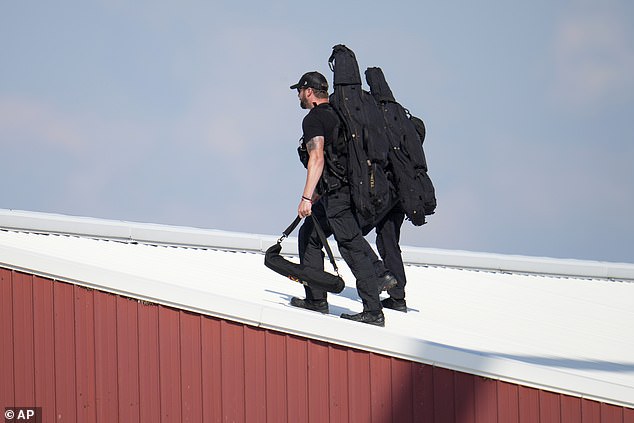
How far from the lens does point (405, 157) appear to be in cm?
956

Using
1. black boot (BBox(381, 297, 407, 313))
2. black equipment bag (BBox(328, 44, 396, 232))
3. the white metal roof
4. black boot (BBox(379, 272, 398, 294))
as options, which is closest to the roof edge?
the white metal roof

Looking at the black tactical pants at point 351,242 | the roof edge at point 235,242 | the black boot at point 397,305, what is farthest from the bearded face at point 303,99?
the roof edge at point 235,242

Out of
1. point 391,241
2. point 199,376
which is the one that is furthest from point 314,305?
point 199,376

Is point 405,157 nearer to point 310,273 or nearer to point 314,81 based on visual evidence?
point 314,81

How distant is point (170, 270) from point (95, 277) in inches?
Answer: 71.7

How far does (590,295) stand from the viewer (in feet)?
44.8

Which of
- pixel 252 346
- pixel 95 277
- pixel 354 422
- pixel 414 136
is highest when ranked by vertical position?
pixel 414 136

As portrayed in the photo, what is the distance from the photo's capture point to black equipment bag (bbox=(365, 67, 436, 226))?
9.52 m

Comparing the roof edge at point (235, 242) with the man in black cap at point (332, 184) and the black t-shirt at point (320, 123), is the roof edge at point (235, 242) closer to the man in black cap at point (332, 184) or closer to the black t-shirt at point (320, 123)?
the man in black cap at point (332, 184)

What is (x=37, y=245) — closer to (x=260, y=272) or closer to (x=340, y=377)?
(x=260, y=272)

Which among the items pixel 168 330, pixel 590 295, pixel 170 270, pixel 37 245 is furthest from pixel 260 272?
pixel 590 295

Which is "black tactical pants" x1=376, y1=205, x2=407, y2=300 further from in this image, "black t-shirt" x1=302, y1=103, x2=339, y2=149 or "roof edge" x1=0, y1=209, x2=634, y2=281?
"roof edge" x1=0, y1=209, x2=634, y2=281

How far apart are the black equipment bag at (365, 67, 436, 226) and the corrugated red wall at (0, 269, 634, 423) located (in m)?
1.80

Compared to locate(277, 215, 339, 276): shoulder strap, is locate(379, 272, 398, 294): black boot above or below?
below
